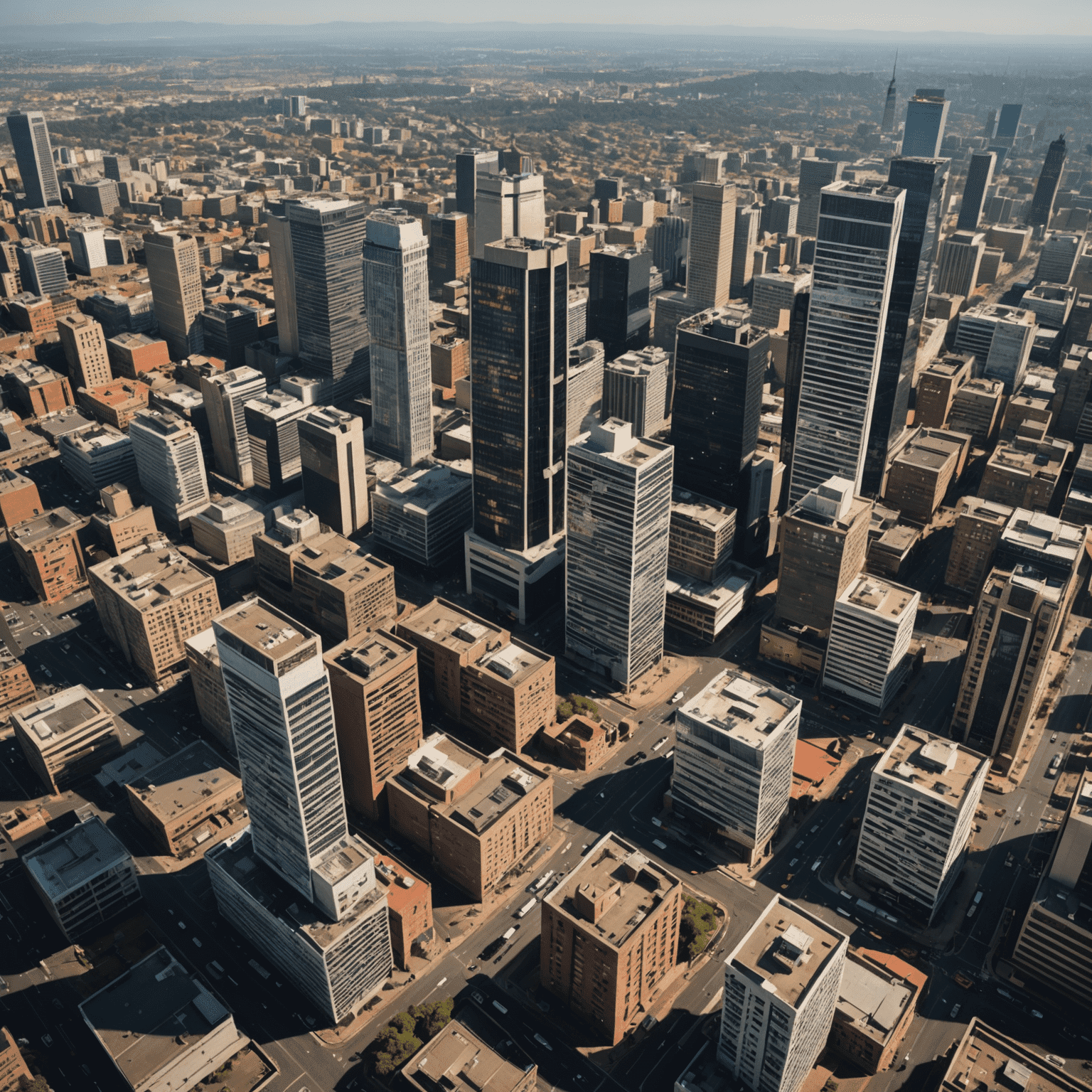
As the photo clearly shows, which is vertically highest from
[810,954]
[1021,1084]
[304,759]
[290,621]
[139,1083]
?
[290,621]

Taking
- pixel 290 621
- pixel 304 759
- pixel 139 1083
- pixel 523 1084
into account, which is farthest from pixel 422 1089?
pixel 290 621

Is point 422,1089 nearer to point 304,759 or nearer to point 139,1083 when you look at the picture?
point 139,1083

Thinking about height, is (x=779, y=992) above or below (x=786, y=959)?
below

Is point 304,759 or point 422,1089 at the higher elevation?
point 304,759

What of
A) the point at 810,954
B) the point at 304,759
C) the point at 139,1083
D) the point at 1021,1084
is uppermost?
the point at 304,759

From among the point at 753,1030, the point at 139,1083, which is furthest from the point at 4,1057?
the point at 753,1030

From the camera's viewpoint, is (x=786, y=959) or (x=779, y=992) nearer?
(x=779, y=992)

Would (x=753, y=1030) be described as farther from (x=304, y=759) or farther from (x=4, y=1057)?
(x=4, y=1057)

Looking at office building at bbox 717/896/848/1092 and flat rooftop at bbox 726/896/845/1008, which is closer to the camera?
office building at bbox 717/896/848/1092

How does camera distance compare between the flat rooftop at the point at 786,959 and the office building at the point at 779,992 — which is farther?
the flat rooftop at the point at 786,959
